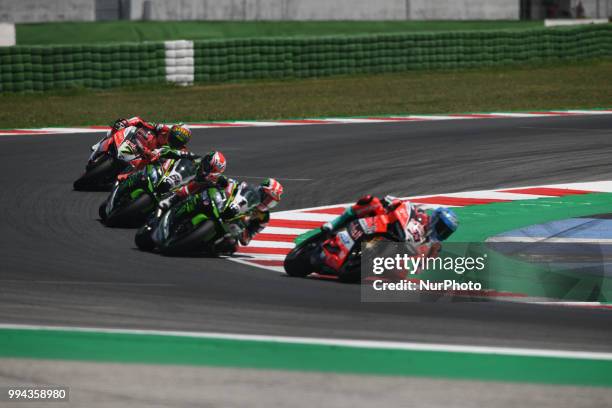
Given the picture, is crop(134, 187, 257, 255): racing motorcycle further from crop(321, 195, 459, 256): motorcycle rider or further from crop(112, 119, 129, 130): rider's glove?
crop(112, 119, 129, 130): rider's glove

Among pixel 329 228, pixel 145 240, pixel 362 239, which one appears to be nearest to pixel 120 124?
pixel 145 240

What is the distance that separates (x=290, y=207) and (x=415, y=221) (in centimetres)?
514

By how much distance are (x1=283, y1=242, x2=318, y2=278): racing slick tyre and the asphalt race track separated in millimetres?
143

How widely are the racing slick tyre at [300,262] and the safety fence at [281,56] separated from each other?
1939 centimetres

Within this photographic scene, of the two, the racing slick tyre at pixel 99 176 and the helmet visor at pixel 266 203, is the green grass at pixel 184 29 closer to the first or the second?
the racing slick tyre at pixel 99 176

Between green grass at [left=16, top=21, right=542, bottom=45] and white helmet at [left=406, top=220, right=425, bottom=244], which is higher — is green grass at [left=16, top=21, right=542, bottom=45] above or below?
above

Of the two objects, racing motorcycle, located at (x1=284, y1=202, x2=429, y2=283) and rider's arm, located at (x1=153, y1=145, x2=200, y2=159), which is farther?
rider's arm, located at (x1=153, y1=145, x2=200, y2=159)

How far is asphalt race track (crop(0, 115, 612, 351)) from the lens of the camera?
28.1 feet

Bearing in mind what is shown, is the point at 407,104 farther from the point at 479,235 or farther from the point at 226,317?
the point at 226,317

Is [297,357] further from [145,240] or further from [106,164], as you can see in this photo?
[106,164]

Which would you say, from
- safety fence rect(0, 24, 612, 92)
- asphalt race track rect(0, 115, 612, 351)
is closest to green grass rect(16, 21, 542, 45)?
safety fence rect(0, 24, 612, 92)

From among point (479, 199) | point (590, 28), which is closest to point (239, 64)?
point (590, 28)

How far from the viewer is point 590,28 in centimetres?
3909

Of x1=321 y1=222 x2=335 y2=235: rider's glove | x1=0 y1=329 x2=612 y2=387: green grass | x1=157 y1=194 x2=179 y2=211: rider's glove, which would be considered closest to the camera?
x1=0 y1=329 x2=612 y2=387: green grass
